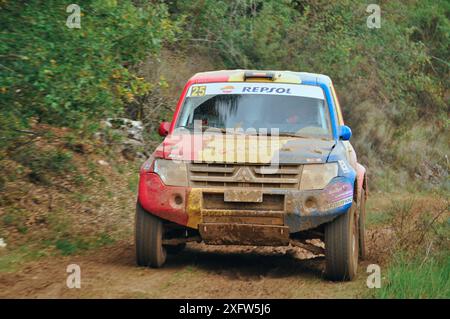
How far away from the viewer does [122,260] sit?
901 cm

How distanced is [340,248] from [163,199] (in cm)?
167

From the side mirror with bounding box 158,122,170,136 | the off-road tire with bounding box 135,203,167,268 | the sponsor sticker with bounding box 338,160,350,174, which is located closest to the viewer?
the sponsor sticker with bounding box 338,160,350,174

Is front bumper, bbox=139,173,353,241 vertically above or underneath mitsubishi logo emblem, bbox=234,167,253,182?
underneath

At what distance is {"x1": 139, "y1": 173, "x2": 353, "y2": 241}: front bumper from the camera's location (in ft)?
25.8

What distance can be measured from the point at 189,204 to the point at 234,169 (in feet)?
1.71

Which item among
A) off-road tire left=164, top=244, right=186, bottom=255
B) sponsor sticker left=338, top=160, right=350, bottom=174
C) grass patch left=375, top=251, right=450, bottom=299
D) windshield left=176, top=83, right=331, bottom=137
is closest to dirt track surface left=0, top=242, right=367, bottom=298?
off-road tire left=164, top=244, right=186, bottom=255

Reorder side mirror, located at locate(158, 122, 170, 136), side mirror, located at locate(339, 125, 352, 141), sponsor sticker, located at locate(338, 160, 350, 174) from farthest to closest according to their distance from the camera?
side mirror, located at locate(158, 122, 170, 136) → side mirror, located at locate(339, 125, 352, 141) → sponsor sticker, located at locate(338, 160, 350, 174)

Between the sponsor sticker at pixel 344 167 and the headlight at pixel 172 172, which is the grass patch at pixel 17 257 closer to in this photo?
the headlight at pixel 172 172

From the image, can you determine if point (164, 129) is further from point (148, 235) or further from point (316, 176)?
point (316, 176)

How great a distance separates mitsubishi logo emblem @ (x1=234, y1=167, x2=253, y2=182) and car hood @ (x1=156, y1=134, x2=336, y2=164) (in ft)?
0.27

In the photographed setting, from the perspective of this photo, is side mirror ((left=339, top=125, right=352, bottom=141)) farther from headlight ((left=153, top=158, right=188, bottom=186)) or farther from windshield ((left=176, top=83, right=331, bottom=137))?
headlight ((left=153, top=158, right=188, bottom=186))

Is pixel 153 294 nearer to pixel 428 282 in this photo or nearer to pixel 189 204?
pixel 189 204

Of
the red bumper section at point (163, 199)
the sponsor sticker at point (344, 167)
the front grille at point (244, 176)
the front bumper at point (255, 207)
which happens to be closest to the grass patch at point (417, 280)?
the front bumper at point (255, 207)

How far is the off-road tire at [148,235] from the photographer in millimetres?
8219
